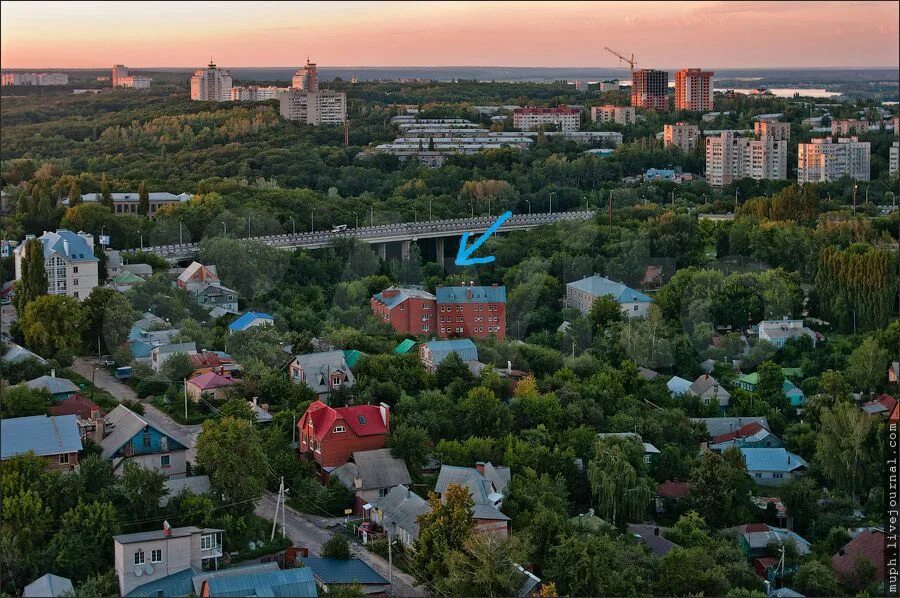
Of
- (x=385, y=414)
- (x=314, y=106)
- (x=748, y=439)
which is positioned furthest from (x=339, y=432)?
(x=314, y=106)

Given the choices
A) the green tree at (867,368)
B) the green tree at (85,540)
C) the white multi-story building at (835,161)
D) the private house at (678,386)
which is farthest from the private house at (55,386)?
the white multi-story building at (835,161)

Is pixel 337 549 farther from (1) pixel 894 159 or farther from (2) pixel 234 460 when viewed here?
(1) pixel 894 159

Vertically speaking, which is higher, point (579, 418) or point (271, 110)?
point (271, 110)

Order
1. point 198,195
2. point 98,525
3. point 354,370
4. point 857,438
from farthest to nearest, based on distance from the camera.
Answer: point 198,195 < point 354,370 < point 857,438 < point 98,525

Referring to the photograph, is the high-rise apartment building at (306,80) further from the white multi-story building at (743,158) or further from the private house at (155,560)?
the private house at (155,560)

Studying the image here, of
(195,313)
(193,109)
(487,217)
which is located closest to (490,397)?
(195,313)

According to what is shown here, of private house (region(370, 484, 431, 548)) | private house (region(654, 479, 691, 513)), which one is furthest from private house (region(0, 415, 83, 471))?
private house (region(654, 479, 691, 513))

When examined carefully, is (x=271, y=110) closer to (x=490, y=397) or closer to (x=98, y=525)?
(x=490, y=397)
